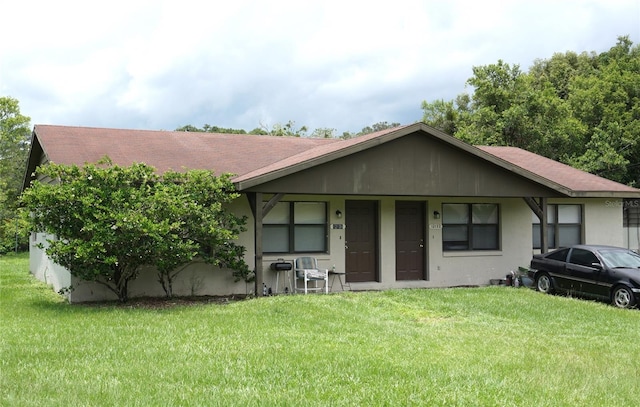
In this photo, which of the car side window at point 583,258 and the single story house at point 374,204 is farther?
the car side window at point 583,258

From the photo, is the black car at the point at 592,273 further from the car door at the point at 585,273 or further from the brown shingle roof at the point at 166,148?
the brown shingle roof at the point at 166,148

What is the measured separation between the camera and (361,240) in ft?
53.1

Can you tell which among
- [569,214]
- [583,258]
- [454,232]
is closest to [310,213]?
[454,232]

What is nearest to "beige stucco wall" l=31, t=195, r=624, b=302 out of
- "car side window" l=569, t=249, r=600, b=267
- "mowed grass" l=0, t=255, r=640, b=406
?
"mowed grass" l=0, t=255, r=640, b=406

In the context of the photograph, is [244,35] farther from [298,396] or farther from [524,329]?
[298,396]

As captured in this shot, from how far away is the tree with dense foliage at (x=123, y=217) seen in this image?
11508 mm

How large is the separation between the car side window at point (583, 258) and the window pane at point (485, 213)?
10.3 ft

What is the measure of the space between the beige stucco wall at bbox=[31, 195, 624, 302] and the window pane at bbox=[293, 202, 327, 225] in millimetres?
165

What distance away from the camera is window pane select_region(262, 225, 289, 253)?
15.1 meters

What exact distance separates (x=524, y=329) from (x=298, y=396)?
568cm

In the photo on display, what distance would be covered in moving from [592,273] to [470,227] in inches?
157

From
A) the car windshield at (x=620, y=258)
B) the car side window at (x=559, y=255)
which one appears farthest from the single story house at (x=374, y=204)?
the car windshield at (x=620, y=258)

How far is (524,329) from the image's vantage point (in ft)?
33.9

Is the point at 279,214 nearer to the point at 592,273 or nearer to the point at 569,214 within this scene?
the point at 592,273
